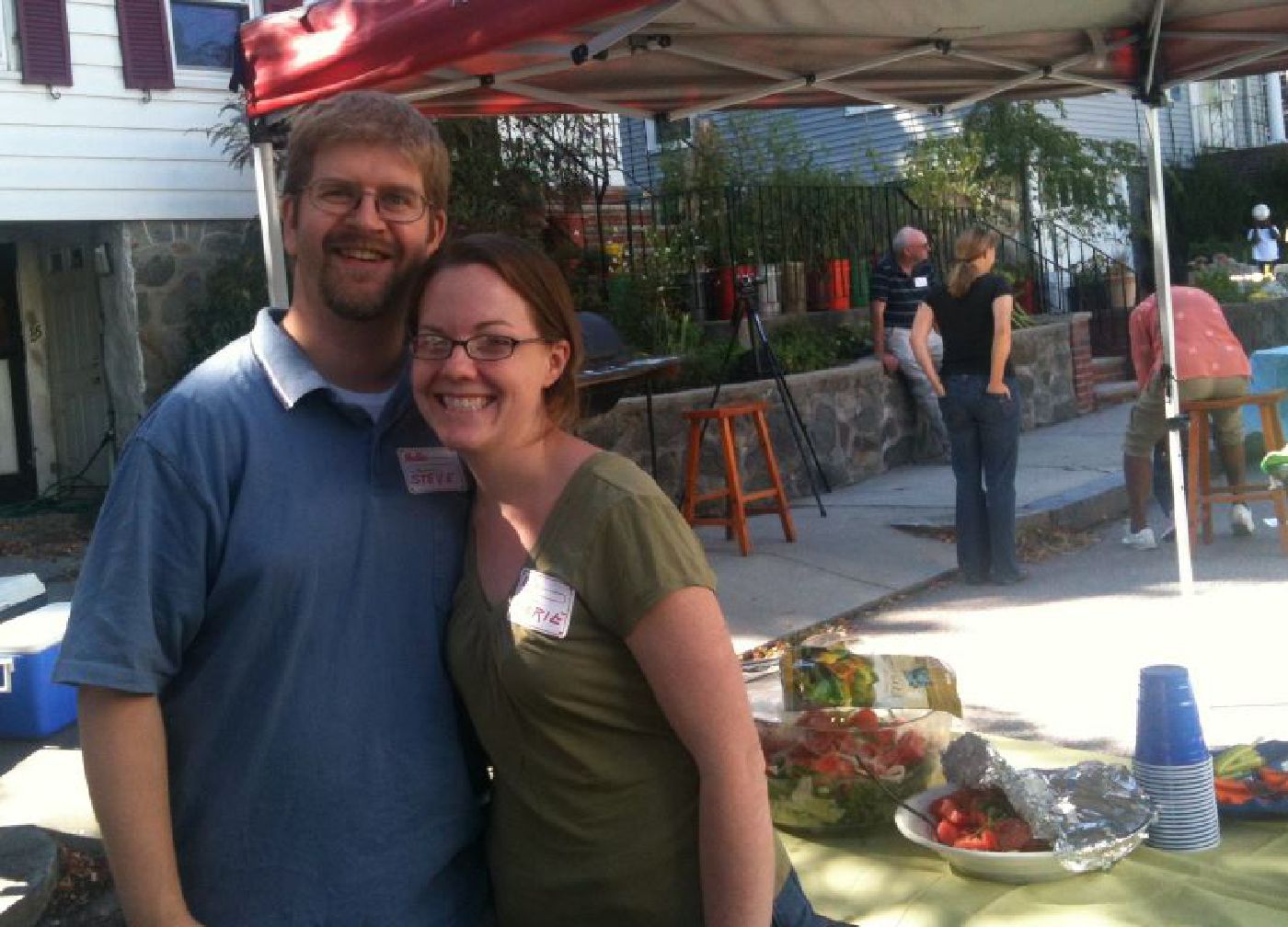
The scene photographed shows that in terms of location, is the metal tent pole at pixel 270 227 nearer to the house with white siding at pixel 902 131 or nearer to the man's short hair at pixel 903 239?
the man's short hair at pixel 903 239

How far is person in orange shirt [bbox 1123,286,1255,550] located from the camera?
29.4 ft

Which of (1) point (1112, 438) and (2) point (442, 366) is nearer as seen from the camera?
(2) point (442, 366)

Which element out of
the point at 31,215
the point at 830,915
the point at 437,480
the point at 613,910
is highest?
the point at 31,215

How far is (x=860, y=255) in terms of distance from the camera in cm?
1438

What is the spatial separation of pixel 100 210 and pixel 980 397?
7.72m

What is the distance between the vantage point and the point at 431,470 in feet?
6.79

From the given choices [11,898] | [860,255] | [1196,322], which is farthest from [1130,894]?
[860,255]

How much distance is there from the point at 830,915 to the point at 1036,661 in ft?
14.0

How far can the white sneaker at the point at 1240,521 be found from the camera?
925 cm

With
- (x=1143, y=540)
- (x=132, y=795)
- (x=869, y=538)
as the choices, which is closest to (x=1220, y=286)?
(x=1143, y=540)

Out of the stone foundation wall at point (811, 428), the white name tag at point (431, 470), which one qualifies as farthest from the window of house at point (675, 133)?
the white name tag at point (431, 470)

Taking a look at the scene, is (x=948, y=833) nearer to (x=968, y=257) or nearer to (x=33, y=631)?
(x=33, y=631)

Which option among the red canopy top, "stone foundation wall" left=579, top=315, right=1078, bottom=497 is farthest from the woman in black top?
"stone foundation wall" left=579, top=315, right=1078, bottom=497

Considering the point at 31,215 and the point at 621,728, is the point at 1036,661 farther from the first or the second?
the point at 31,215
